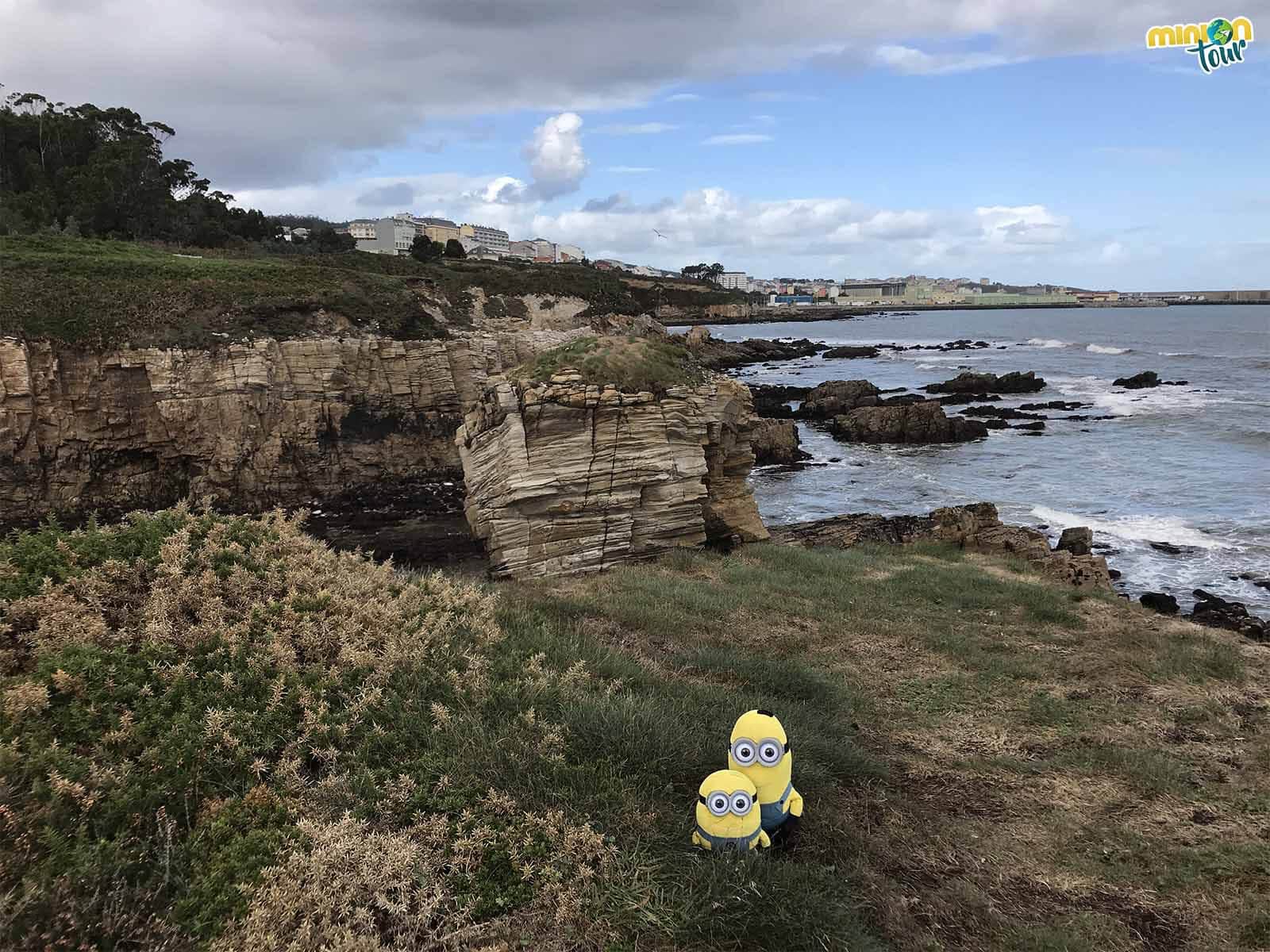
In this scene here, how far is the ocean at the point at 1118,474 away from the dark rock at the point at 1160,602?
34.0 inches

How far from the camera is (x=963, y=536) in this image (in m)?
18.4

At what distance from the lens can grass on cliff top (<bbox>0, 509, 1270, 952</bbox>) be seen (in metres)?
3.71

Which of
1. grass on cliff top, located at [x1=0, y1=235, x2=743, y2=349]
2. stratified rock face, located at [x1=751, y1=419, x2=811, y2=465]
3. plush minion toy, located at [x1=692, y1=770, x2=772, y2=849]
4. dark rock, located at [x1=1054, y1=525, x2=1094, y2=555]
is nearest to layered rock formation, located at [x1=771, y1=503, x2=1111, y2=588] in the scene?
dark rock, located at [x1=1054, y1=525, x2=1094, y2=555]

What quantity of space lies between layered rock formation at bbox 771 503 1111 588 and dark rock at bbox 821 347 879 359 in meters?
57.6

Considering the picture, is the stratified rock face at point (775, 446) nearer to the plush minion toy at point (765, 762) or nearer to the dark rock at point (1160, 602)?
the dark rock at point (1160, 602)

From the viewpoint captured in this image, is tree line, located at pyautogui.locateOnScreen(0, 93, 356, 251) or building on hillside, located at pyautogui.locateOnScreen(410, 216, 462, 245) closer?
tree line, located at pyautogui.locateOnScreen(0, 93, 356, 251)

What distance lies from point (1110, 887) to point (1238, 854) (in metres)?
1.30

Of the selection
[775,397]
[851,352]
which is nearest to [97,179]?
[775,397]

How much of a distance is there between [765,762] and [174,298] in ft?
104

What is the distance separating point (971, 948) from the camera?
4348mm

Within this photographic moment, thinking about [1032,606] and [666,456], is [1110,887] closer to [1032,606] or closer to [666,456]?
[1032,606]

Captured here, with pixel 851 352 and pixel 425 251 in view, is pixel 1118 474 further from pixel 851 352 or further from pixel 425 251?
pixel 425 251

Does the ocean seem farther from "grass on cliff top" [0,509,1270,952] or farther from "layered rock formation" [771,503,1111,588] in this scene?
"grass on cliff top" [0,509,1270,952]

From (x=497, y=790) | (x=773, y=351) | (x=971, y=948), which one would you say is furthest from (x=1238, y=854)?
(x=773, y=351)
